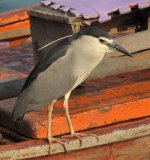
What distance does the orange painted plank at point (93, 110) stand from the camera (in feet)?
14.3

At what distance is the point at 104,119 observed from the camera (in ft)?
14.8

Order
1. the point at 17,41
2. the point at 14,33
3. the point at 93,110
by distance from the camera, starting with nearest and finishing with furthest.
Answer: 1. the point at 93,110
2. the point at 14,33
3. the point at 17,41

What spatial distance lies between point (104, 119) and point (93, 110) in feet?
0.39

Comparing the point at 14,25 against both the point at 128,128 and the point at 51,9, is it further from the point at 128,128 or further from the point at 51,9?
the point at 128,128

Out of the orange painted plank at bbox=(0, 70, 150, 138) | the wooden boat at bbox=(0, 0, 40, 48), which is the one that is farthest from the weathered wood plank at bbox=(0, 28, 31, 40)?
the orange painted plank at bbox=(0, 70, 150, 138)

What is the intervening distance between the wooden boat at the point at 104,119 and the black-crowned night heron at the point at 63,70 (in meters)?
0.13

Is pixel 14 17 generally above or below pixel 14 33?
above

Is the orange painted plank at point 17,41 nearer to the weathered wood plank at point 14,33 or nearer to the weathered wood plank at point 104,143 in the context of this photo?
the weathered wood plank at point 14,33

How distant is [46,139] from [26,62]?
9.33 ft

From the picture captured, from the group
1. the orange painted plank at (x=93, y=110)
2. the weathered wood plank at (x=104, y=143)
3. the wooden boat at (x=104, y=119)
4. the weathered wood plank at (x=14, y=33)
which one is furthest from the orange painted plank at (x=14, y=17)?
the weathered wood plank at (x=104, y=143)

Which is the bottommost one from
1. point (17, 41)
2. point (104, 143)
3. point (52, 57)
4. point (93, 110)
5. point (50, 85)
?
point (17, 41)

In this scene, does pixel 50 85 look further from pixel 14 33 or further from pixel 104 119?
pixel 14 33

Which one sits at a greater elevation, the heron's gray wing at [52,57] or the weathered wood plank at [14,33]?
the heron's gray wing at [52,57]

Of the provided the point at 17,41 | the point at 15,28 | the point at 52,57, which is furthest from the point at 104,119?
the point at 15,28
